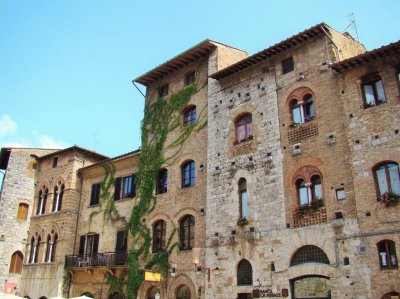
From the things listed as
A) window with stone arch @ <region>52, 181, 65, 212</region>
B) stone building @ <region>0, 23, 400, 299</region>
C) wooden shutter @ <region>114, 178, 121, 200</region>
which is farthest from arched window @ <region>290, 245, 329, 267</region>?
window with stone arch @ <region>52, 181, 65, 212</region>

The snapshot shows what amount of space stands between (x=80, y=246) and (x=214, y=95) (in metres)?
13.5

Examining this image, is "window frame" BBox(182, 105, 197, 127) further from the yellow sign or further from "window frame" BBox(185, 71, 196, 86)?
the yellow sign

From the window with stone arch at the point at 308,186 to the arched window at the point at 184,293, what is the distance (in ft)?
23.8

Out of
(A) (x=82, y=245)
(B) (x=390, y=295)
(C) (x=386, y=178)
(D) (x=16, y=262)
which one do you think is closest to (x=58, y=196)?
(A) (x=82, y=245)

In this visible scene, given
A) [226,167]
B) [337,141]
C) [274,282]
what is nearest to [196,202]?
[226,167]

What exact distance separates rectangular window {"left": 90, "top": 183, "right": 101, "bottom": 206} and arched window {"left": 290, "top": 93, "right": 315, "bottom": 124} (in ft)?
48.6

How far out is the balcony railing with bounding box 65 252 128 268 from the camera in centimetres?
2407

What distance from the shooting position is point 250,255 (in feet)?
60.8

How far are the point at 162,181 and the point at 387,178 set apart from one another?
1281 cm

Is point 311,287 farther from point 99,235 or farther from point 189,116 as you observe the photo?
point 99,235

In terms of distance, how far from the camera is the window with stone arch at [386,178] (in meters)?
15.4

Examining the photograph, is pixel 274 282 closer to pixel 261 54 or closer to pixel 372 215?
pixel 372 215

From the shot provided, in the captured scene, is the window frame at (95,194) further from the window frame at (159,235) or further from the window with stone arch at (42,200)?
the window frame at (159,235)

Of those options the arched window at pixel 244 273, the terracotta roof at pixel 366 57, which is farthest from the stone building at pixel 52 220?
the terracotta roof at pixel 366 57
